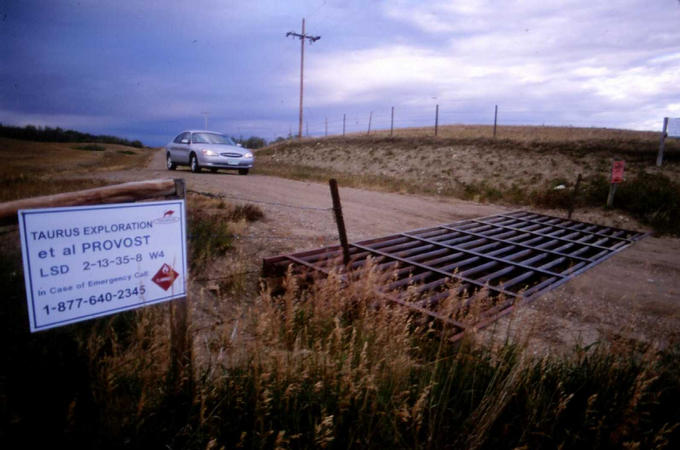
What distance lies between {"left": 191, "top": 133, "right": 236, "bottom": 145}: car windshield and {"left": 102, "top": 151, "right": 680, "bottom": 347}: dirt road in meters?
3.45

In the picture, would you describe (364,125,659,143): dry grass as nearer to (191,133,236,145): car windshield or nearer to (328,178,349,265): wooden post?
(191,133,236,145): car windshield

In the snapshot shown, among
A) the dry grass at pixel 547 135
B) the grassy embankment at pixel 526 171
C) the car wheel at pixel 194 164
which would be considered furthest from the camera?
the dry grass at pixel 547 135

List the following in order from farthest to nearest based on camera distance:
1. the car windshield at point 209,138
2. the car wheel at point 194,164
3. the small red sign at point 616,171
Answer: the car windshield at point 209,138
the car wheel at point 194,164
the small red sign at point 616,171

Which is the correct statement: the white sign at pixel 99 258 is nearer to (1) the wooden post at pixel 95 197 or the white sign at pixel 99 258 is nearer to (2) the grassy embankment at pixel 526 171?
(1) the wooden post at pixel 95 197

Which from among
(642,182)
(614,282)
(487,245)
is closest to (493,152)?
(642,182)

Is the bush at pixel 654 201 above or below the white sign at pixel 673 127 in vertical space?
below

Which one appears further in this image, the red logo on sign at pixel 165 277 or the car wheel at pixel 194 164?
the car wheel at pixel 194 164

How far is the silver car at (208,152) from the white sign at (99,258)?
11.6 meters

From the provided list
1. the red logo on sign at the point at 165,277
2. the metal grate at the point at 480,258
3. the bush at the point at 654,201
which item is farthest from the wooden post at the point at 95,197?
the bush at the point at 654,201

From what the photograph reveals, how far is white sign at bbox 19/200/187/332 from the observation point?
1641 millimetres

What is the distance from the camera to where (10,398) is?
5.71 feet

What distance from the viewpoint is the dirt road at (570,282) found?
3.51 meters

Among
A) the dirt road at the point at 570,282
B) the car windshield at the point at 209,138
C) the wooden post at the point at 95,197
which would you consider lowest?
the dirt road at the point at 570,282

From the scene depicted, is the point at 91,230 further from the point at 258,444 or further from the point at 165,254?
the point at 258,444
